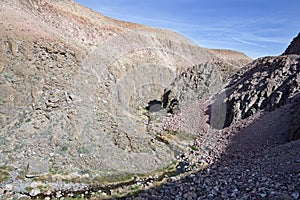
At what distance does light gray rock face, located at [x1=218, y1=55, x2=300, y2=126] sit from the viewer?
55.1 feet

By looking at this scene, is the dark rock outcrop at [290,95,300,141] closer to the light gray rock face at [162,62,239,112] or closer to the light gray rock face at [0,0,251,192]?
the light gray rock face at [0,0,251,192]

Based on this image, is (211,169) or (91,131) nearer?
(211,169)

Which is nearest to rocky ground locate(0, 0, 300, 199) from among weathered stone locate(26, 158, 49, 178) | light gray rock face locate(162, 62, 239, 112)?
weathered stone locate(26, 158, 49, 178)

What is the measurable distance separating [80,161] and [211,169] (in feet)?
19.5

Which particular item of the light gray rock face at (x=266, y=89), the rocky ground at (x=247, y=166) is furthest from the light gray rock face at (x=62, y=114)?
the light gray rock face at (x=266, y=89)

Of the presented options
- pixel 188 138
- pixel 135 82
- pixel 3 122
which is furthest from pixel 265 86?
pixel 3 122

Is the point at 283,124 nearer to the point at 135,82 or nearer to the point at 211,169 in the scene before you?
the point at 211,169

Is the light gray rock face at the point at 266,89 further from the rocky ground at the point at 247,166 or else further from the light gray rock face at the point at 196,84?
the light gray rock face at the point at 196,84

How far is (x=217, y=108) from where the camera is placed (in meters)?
20.8

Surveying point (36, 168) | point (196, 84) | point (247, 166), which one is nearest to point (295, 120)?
point (247, 166)

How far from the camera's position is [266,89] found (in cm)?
1773

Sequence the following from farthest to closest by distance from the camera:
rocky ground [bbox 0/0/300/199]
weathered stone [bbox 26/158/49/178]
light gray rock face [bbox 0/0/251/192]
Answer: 1. light gray rock face [bbox 0/0/251/192]
2. weathered stone [bbox 26/158/49/178]
3. rocky ground [bbox 0/0/300/199]

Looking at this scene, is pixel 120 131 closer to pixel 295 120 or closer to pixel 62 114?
pixel 62 114

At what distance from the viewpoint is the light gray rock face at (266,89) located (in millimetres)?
16797
